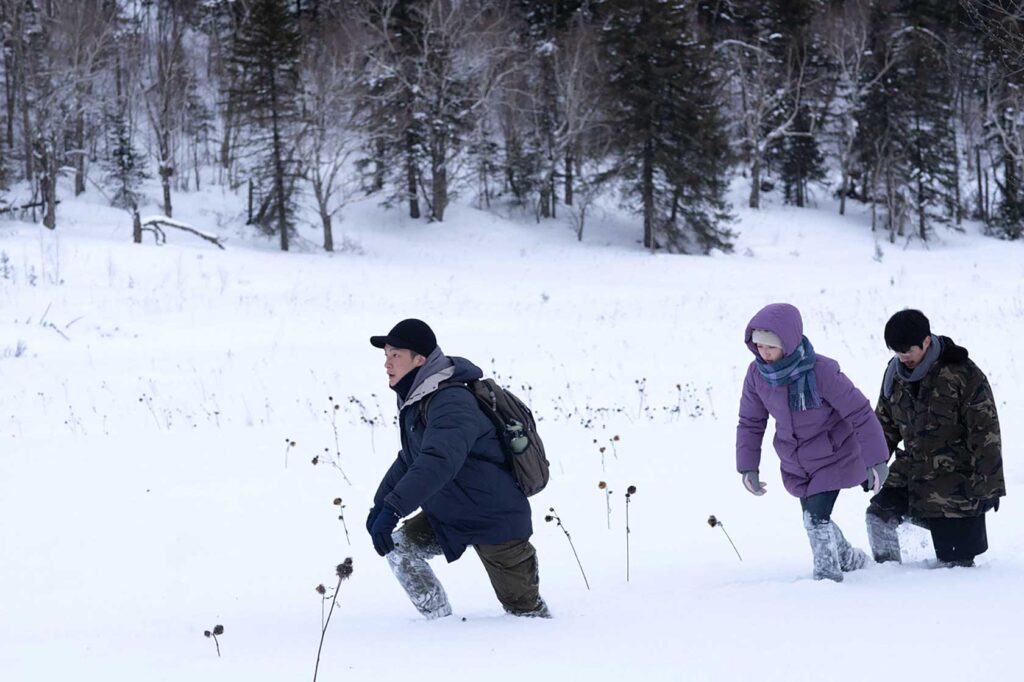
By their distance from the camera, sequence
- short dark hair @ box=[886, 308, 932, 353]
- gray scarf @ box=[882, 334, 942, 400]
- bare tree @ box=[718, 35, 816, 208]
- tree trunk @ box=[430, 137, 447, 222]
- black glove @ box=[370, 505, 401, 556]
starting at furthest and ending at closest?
bare tree @ box=[718, 35, 816, 208]
tree trunk @ box=[430, 137, 447, 222]
gray scarf @ box=[882, 334, 942, 400]
short dark hair @ box=[886, 308, 932, 353]
black glove @ box=[370, 505, 401, 556]

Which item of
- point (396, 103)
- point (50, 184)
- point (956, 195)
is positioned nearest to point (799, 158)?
point (956, 195)

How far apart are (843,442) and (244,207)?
36580mm

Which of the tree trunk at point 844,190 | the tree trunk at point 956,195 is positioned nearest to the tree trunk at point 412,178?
the tree trunk at point 844,190

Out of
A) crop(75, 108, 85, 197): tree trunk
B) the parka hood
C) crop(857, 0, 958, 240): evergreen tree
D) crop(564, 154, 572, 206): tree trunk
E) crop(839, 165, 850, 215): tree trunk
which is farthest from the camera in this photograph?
crop(839, 165, 850, 215): tree trunk

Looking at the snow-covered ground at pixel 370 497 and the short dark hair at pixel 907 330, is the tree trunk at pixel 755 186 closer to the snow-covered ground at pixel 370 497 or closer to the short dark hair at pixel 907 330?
the snow-covered ground at pixel 370 497

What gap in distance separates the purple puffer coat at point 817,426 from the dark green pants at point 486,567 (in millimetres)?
1345

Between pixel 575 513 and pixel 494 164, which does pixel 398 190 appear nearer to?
pixel 494 164

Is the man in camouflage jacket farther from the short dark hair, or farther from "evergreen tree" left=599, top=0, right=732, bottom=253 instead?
"evergreen tree" left=599, top=0, right=732, bottom=253

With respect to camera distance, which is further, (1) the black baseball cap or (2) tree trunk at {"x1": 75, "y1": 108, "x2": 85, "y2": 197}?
A: (2) tree trunk at {"x1": 75, "y1": 108, "x2": 85, "y2": 197}

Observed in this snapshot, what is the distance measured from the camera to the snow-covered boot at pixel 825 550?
429 cm

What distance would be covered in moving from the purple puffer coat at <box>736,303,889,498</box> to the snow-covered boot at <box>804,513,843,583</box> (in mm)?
181

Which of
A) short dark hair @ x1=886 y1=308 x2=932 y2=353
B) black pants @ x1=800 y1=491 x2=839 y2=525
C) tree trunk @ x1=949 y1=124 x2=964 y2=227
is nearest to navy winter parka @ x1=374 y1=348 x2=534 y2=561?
black pants @ x1=800 y1=491 x2=839 y2=525

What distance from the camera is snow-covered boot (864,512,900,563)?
468cm

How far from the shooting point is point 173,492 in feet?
22.9
